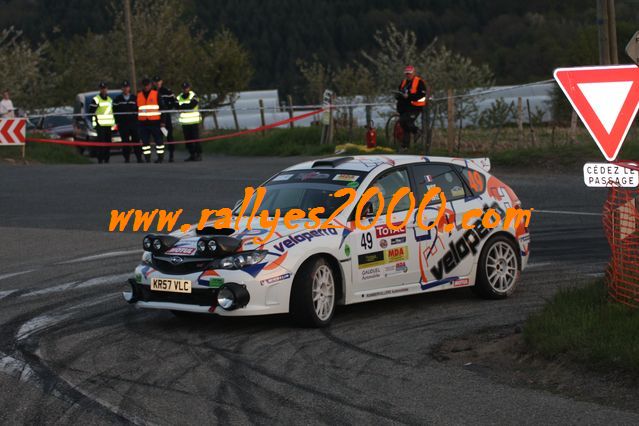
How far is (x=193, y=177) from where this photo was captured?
25.0m

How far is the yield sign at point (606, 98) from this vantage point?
878 centimetres

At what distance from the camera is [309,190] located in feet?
37.3

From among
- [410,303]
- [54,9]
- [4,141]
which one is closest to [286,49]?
[54,9]

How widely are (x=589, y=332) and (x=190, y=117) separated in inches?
899

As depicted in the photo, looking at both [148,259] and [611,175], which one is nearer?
[611,175]

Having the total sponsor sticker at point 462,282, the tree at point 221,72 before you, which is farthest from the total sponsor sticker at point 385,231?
the tree at point 221,72

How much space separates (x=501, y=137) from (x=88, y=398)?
72.7 ft

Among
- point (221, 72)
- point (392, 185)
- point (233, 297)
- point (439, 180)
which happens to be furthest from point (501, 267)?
point (221, 72)

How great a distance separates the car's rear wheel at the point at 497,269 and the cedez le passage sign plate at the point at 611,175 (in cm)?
313

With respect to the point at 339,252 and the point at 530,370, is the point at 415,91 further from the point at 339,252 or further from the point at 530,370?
the point at 530,370

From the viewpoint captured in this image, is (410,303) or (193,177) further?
(193,177)

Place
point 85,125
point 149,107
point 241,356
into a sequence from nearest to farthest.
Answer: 1. point 241,356
2. point 149,107
3. point 85,125

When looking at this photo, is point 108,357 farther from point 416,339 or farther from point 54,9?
point 54,9

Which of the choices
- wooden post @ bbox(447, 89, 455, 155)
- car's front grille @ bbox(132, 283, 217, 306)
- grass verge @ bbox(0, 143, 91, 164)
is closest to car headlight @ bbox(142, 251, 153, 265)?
car's front grille @ bbox(132, 283, 217, 306)
